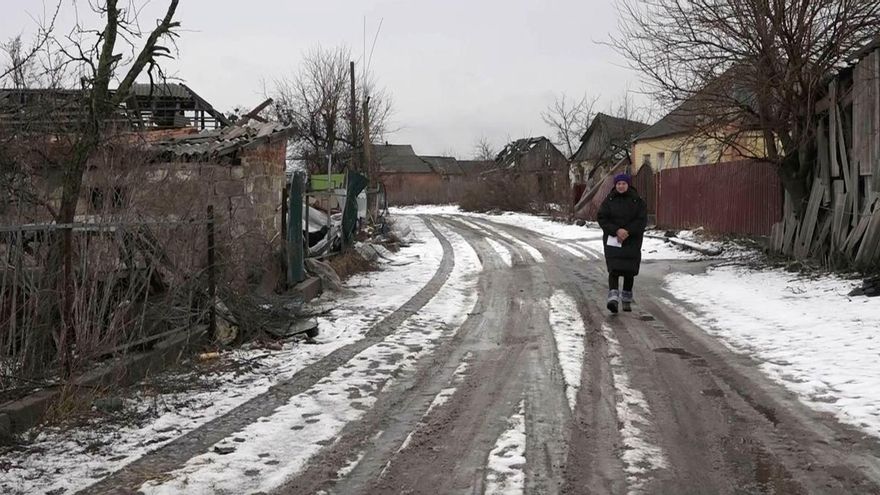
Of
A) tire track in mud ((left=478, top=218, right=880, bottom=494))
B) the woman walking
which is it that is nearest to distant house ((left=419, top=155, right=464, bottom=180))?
the woman walking

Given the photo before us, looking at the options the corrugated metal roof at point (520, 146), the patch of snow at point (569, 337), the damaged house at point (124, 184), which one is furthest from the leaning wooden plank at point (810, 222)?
the corrugated metal roof at point (520, 146)

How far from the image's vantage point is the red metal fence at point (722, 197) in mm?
17547

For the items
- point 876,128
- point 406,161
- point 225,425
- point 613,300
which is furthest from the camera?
point 406,161

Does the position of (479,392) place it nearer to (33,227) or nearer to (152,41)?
(33,227)

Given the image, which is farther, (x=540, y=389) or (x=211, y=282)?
(x=211, y=282)

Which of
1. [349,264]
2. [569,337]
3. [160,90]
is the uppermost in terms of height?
[160,90]

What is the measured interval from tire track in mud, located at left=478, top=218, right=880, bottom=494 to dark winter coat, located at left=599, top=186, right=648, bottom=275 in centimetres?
164

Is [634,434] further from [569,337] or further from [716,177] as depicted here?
[716,177]

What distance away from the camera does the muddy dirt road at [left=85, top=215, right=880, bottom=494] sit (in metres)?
3.86

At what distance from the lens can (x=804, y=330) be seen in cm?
748

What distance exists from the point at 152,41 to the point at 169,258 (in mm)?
1820

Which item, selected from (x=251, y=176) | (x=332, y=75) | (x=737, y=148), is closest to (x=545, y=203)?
(x=332, y=75)

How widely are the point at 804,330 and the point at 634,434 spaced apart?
3.87 m

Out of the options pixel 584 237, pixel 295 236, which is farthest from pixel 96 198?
pixel 584 237
